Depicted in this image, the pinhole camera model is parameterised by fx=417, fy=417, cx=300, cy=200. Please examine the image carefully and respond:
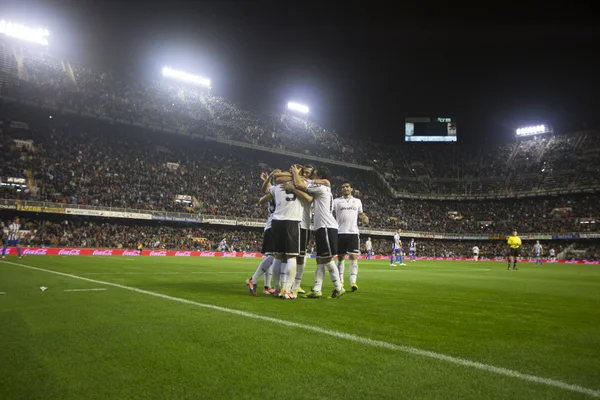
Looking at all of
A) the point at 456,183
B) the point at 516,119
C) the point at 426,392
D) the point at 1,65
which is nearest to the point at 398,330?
the point at 426,392

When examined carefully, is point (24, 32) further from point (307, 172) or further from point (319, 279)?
point (319, 279)

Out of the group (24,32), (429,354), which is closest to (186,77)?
(24,32)

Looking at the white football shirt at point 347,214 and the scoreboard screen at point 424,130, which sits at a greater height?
the scoreboard screen at point 424,130

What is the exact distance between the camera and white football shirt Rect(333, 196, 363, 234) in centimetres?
948

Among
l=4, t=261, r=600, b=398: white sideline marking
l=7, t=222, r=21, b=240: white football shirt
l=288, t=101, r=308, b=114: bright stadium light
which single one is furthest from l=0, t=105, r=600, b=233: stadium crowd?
l=4, t=261, r=600, b=398: white sideline marking

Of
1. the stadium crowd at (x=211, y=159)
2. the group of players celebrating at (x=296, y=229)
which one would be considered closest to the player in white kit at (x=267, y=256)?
the group of players celebrating at (x=296, y=229)

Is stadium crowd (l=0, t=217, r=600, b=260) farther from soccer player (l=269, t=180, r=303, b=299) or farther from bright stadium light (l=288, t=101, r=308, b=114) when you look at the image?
soccer player (l=269, t=180, r=303, b=299)

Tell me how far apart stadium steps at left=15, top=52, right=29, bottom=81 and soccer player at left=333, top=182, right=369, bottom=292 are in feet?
148

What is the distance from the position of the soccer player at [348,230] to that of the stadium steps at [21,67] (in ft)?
148

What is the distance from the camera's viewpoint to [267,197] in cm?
832

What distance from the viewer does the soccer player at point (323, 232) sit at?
25.6ft

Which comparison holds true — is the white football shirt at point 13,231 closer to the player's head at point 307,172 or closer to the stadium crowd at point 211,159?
the stadium crowd at point 211,159

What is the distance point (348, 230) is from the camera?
9.45 meters

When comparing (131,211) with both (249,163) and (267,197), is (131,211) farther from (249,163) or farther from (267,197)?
(267,197)
